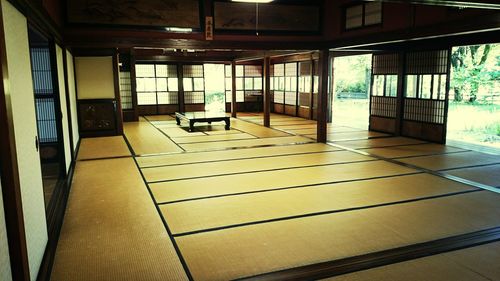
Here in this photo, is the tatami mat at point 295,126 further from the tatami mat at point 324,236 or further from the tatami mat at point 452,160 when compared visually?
the tatami mat at point 324,236

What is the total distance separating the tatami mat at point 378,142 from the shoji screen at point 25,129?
18.4 ft

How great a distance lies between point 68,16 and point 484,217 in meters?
6.00

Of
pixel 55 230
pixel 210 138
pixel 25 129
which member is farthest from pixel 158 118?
pixel 25 129

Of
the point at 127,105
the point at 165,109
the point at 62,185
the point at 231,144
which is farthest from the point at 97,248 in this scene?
the point at 165,109

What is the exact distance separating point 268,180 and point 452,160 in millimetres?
3137

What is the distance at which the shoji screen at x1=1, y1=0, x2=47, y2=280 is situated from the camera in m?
2.00

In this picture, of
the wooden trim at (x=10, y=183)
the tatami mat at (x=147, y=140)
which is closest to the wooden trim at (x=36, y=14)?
the wooden trim at (x=10, y=183)

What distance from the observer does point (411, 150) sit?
6.65 m

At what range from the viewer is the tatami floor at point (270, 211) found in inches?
102

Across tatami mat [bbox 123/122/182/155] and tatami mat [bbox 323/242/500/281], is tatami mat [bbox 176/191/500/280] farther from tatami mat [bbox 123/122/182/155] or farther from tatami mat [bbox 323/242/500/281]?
tatami mat [bbox 123/122/182/155]

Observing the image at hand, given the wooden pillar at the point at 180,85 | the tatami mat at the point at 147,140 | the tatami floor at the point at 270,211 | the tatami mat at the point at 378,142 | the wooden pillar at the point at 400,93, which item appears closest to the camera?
the tatami floor at the point at 270,211

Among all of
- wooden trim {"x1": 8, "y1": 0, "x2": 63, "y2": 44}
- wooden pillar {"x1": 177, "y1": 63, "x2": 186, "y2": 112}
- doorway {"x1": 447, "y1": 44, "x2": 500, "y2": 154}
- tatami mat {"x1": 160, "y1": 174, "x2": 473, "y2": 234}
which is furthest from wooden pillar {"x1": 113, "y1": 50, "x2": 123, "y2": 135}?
doorway {"x1": 447, "y1": 44, "x2": 500, "y2": 154}

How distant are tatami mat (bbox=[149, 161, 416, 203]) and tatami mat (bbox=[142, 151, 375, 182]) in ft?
0.79

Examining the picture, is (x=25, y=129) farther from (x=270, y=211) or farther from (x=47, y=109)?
(x=47, y=109)
